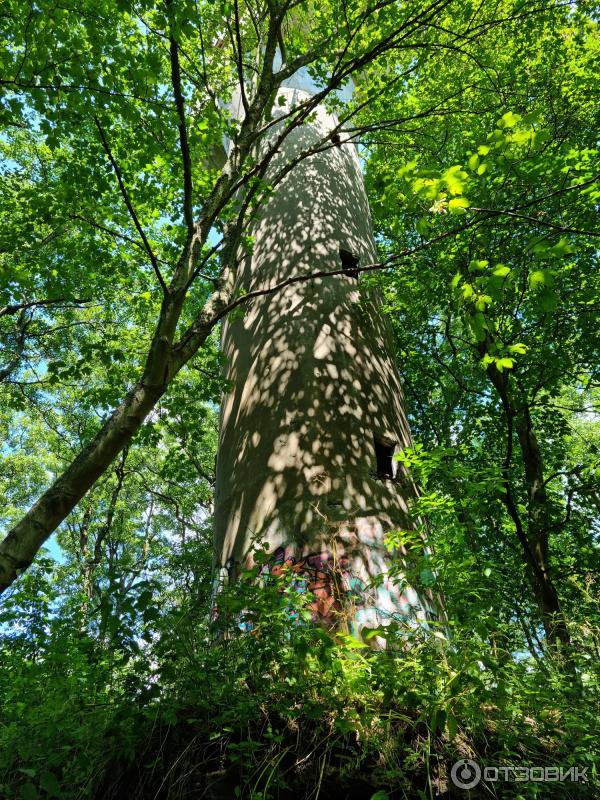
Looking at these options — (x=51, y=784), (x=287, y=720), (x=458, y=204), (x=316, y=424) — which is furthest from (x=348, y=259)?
(x=51, y=784)

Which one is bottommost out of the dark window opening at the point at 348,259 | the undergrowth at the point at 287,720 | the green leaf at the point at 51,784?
the green leaf at the point at 51,784

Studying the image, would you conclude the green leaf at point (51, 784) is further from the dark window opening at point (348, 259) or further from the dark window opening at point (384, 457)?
the dark window opening at point (348, 259)

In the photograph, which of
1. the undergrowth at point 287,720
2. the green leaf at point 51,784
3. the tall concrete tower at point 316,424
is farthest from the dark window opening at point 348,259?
the green leaf at point 51,784

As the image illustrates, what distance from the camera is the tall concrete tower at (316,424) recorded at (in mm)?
3926

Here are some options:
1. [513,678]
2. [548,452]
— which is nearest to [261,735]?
[513,678]

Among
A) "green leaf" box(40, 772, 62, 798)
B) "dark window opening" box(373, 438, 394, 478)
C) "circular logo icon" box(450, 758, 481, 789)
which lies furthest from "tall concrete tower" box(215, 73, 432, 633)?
"green leaf" box(40, 772, 62, 798)

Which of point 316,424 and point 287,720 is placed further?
point 316,424

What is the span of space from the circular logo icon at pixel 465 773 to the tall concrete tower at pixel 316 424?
1.01 metres

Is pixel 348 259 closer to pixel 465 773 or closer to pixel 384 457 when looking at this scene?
pixel 384 457

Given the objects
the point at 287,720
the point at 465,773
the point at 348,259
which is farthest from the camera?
A: the point at 348,259

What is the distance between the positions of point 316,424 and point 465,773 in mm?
2886

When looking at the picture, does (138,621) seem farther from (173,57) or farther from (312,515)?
(173,57)

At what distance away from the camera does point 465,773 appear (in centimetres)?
239

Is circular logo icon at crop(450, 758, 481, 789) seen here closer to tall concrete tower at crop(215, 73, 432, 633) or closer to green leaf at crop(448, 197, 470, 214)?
tall concrete tower at crop(215, 73, 432, 633)
